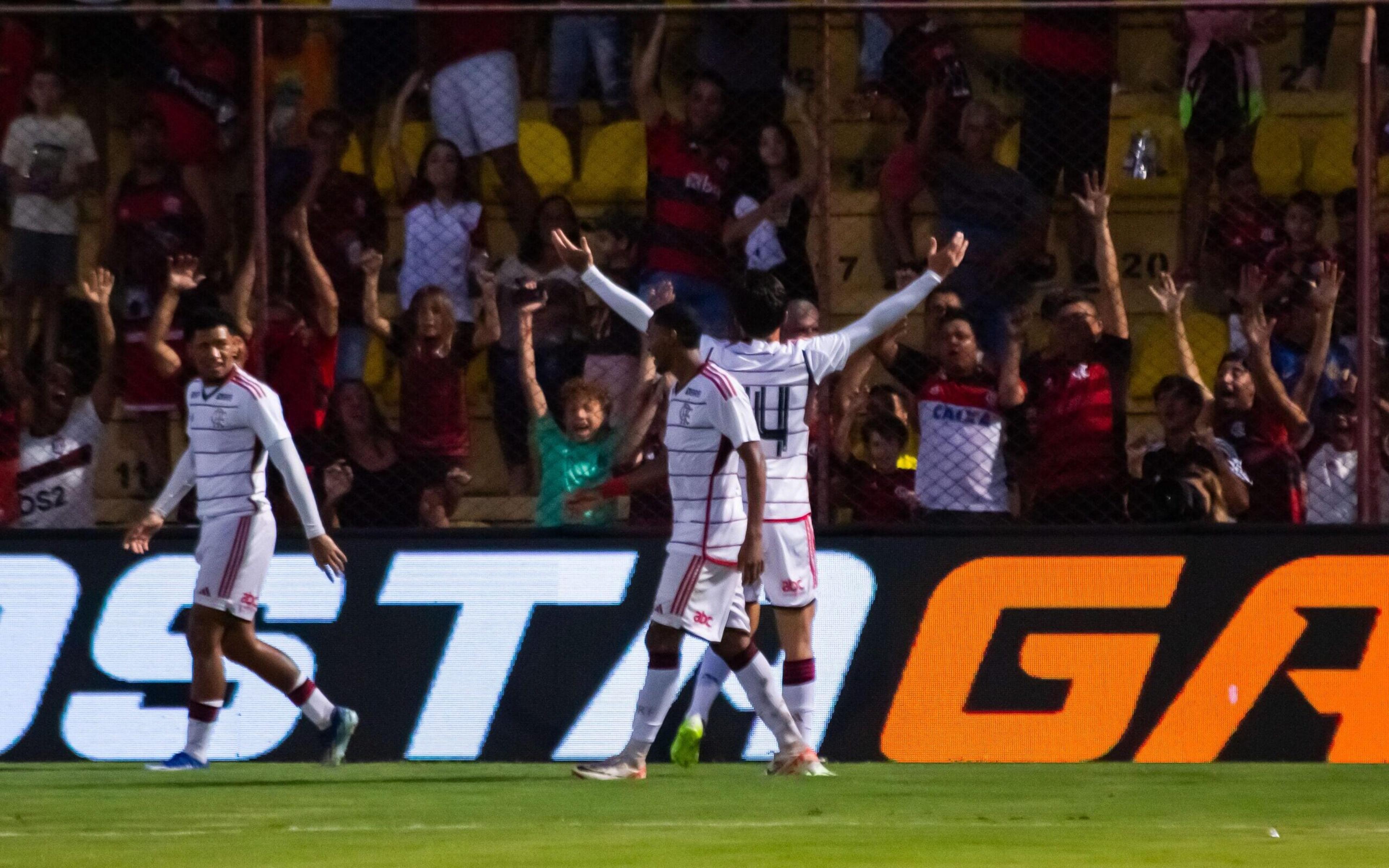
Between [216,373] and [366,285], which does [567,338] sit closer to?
[366,285]

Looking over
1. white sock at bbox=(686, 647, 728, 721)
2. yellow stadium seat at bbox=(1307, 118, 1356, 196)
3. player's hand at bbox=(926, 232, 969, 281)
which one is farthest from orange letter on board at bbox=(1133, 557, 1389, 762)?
player's hand at bbox=(926, 232, 969, 281)

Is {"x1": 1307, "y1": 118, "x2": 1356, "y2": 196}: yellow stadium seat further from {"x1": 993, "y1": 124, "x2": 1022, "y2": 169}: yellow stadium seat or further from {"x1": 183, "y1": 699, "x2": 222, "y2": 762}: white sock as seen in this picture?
{"x1": 183, "y1": 699, "x2": 222, "y2": 762}: white sock

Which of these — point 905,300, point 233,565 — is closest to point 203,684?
point 233,565

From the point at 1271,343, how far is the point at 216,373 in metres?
5.30

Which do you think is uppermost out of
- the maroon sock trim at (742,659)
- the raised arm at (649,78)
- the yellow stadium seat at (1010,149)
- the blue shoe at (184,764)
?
the raised arm at (649,78)

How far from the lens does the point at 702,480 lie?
8391mm

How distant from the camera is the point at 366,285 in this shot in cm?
1110

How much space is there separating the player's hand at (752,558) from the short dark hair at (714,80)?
3768 millimetres

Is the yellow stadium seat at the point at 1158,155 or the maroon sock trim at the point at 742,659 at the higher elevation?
the yellow stadium seat at the point at 1158,155

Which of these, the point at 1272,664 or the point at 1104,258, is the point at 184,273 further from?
the point at 1272,664

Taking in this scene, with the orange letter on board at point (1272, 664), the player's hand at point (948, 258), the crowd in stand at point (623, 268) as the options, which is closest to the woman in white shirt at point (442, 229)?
the crowd in stand at point (623, 268)

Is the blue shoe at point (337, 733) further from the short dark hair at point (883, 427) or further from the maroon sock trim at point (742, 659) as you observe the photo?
the short dark hair at point (883, 427)

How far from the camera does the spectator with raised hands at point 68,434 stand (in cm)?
1045

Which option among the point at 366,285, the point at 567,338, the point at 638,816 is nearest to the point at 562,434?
the point at 567,338
